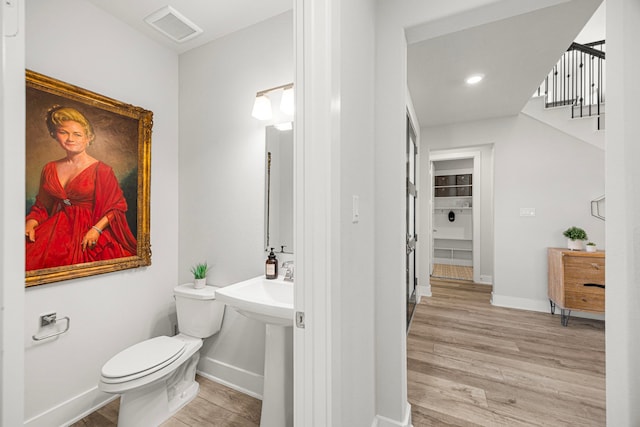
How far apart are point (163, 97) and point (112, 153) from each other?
63 cm

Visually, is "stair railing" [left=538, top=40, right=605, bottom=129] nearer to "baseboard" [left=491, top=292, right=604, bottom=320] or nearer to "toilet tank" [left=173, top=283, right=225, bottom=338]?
"baseboard" [left=491, top=292, right=604, bottom=320]

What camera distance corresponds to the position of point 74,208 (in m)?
1.69

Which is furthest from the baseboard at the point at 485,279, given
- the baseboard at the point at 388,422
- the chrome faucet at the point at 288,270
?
the chrome faucet at the point at 288,270

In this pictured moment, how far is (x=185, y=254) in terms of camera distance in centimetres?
229

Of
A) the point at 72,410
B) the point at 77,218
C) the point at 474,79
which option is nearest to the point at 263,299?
the point at 77,218

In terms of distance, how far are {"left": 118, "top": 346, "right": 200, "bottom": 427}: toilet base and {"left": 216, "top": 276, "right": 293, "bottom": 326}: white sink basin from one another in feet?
2.13

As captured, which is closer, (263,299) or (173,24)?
(263,299)

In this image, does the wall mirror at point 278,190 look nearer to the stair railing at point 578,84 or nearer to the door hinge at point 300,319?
the door hinge at point 300,319

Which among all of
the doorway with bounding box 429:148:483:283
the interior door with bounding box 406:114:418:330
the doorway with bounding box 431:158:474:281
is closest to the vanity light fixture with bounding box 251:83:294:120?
the interior door with bounding box 406:114:418:330

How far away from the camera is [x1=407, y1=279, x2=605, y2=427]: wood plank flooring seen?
1719 millimetres

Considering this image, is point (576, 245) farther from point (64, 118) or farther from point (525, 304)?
point (64, 118)

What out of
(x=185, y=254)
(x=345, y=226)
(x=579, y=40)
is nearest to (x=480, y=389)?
(x=345, y=226)

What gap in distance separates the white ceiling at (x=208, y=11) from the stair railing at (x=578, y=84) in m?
3.31

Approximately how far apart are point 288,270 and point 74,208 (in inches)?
53.4
